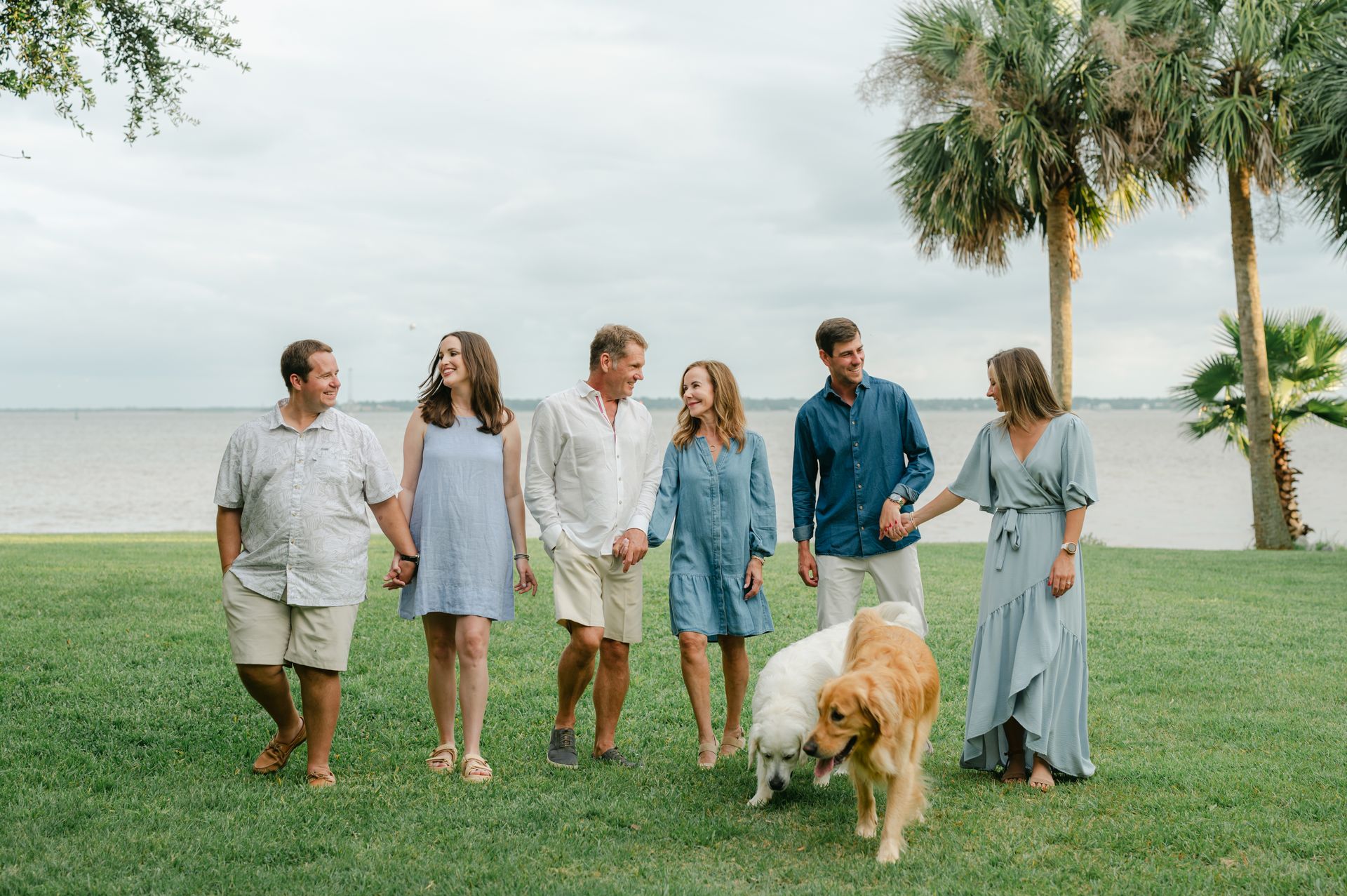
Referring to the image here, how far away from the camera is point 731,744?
604 centimetres

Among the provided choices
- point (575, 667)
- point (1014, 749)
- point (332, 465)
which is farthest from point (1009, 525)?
point (332, 465)

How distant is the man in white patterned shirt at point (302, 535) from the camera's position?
5.14m

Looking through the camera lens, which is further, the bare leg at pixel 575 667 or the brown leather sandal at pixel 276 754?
the bare leg at pixel 575 667

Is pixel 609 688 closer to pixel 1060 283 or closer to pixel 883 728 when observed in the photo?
pixel 883 728

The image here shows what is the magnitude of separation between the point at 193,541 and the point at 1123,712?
16.4 m

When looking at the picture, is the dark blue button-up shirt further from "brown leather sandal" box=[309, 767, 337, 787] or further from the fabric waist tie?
A: "brown leather sandal" box=[309, 767, 337, 787]

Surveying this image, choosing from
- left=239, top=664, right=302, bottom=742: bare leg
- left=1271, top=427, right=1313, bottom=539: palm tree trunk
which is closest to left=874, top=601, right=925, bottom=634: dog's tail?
left=239, top=664, right=302, bottom=742: bare leg

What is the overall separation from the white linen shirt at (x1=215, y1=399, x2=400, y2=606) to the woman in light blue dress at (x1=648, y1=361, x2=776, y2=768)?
162 centimetres

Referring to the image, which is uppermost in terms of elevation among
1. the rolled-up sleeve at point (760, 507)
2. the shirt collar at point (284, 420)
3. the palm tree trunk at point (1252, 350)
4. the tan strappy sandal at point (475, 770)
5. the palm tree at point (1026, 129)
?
the palm tree at point (1026, 129)

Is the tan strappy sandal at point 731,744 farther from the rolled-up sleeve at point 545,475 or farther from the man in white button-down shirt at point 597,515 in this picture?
the rolled-up sleeve at point 545,475

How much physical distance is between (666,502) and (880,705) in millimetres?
1896

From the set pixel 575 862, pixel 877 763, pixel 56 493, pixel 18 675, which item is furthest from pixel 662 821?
pixel 56 493

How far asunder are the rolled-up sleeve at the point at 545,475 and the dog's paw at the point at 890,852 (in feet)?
7.57

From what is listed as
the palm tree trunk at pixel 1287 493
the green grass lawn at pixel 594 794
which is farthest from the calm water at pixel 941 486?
the green grass lawn at pixel 594 794
